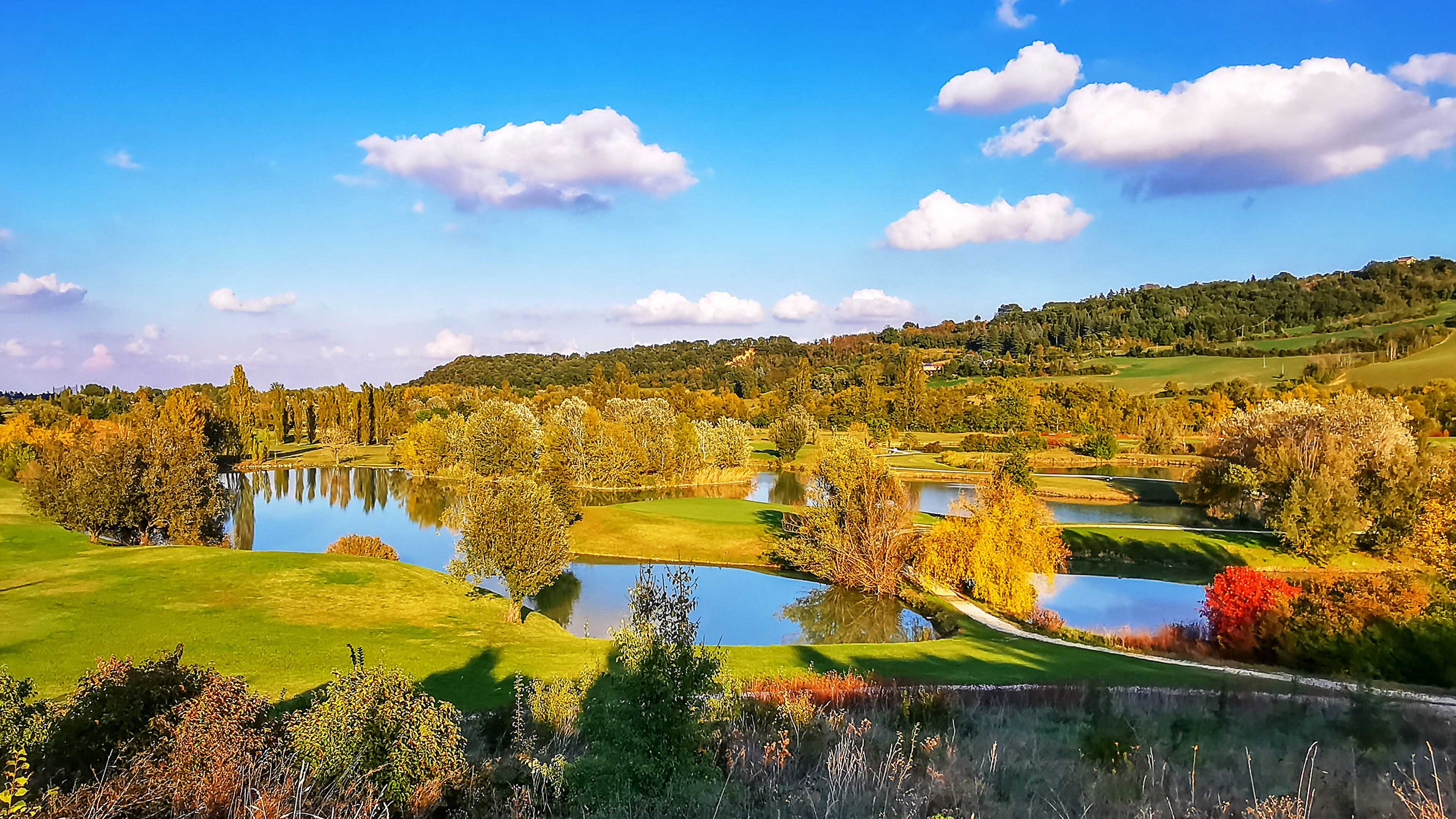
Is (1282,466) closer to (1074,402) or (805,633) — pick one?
(805,633)

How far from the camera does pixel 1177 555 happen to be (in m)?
38.6

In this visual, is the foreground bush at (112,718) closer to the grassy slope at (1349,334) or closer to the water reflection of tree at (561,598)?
the water reflection of tree at (561,598)

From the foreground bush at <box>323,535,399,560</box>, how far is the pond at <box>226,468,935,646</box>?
2732 millimetres

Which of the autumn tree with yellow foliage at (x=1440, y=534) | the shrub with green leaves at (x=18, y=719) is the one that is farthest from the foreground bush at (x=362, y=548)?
the autumn tree with yellow foliage at (x=1440, y=534)

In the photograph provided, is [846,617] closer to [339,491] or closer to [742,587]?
[742,587]

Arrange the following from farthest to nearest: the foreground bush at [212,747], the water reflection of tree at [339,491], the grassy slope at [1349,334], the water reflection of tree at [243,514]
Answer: the grassy slope at [1349,334], the water reflection of tree at [339,491], the water reflection of tree at [243,514], the foreground bush at [212,747]

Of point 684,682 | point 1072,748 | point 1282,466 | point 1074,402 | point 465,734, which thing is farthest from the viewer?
point 1074,402

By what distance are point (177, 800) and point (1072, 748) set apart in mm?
9289

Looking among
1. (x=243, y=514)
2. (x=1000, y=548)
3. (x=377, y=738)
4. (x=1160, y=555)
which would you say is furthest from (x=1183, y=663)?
(x=243, y=514)

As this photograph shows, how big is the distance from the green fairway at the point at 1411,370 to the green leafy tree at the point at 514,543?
12105 cm

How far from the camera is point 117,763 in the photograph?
634cm

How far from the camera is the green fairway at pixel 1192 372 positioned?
408 ft

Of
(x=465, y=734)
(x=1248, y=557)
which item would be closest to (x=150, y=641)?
(x=465, y=734)

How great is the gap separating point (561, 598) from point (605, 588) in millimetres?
2556
